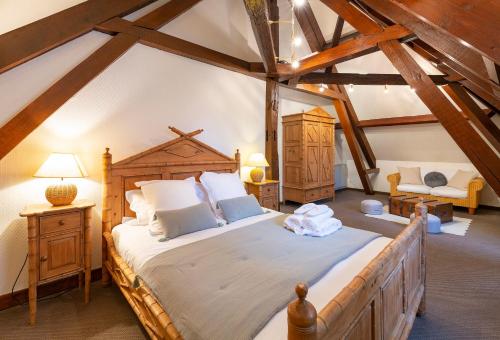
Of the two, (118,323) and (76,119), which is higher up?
(76,119)

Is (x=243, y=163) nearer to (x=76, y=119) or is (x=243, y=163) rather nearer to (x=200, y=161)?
(x=200, y=161)

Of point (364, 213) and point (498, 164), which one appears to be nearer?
point (498, 164)

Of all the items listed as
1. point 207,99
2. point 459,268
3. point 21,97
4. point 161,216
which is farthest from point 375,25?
point 21,97

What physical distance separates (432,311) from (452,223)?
295 cm

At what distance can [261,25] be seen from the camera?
233 centimetres

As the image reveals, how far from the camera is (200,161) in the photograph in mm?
3160

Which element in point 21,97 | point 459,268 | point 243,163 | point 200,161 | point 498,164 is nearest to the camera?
point 21,97

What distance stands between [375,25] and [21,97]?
384cm

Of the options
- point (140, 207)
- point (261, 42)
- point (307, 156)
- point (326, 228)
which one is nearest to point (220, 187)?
point (140, 207)

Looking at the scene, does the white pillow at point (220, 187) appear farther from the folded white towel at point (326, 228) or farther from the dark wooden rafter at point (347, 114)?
the dark wooden rafter at point (347, 114)

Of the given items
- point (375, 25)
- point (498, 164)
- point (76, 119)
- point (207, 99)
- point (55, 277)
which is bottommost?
point (55, 277)

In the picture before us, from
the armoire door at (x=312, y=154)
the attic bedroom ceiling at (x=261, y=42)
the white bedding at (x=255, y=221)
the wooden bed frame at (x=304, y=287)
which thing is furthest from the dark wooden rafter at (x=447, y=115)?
the armoire door at (x=312, y=154)

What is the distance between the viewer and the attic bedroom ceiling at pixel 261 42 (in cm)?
187

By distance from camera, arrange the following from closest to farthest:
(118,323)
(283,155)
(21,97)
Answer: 1. (118,323)
2. (21,97)
3. (283,155)
